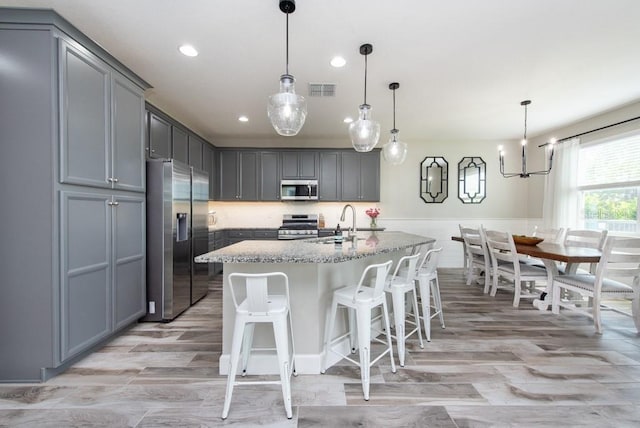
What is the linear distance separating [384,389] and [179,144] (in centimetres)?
379

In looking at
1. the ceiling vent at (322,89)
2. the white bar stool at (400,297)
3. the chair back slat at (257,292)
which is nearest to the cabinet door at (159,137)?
the ceiling vent at (322,89)

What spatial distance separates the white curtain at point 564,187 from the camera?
4570 mm

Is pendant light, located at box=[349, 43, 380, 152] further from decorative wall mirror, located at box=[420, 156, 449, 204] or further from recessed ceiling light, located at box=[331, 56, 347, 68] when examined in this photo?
decorative wall mirror, located at box=[420, 156, 449, 204]

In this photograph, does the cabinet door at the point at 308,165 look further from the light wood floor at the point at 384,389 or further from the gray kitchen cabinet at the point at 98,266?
the light wood floor at the point at 384,389

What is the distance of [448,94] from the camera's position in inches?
136

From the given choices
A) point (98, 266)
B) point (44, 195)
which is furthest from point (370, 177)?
point (44, 195)

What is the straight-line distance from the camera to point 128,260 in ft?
8.59

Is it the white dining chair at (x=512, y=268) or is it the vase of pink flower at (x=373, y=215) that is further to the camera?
the vase of pink flower at (x=373, y=215)

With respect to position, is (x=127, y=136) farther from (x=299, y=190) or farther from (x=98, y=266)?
(x=299, y=190)

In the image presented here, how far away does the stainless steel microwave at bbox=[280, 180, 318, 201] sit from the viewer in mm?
5301

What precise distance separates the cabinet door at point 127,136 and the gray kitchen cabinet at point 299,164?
2745mm

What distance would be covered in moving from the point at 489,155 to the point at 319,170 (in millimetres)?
3439

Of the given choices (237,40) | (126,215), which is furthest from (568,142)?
(126,215)

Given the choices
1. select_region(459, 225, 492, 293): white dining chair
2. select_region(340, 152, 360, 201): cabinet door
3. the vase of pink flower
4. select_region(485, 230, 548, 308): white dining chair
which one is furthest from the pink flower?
select_region(485, 230, 548, 308): white dining chair
